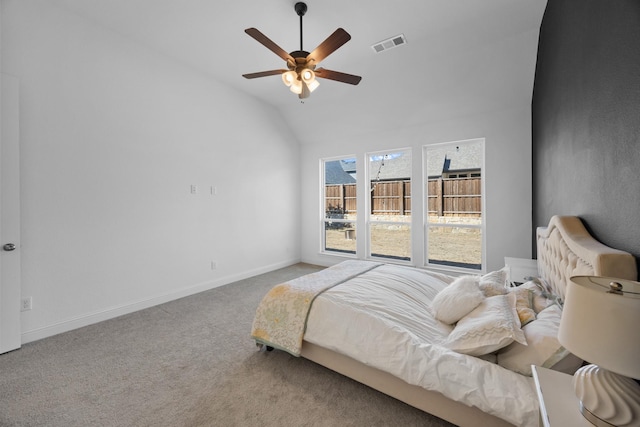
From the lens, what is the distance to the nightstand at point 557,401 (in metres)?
0.86

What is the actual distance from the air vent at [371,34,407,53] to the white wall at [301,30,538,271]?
0.66 metres

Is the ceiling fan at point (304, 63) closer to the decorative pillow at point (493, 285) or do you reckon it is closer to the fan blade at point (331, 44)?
the fan blade at point (331, 44)

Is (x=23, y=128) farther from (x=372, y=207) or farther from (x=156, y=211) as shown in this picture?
(x=372, y=207)

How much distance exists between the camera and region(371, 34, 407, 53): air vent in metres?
3.09

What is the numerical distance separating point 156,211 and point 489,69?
15.4ft

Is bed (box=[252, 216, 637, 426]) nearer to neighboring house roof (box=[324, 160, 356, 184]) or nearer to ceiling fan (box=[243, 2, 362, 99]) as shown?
ceiling fan (box=[243, 2, 362, 99])

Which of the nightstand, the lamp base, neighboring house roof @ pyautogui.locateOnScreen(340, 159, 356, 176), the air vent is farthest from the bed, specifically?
neighboring house roof @ pyautogui.locateOnScreen(340, 159, 356, 176)

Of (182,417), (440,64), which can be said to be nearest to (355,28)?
(440,64)

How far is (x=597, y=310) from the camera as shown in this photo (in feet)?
2.46

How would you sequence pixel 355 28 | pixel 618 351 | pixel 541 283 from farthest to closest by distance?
pixel 355 28, pixel 541 283, pixel 618 351

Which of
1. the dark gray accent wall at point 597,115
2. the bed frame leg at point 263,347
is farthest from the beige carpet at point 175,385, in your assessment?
the dark gray accent wall at point 597,115

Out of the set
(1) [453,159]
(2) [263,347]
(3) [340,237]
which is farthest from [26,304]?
(1) [453,159]

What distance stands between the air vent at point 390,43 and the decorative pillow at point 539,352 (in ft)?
10.1

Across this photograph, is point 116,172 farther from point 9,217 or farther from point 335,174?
point 335,174
